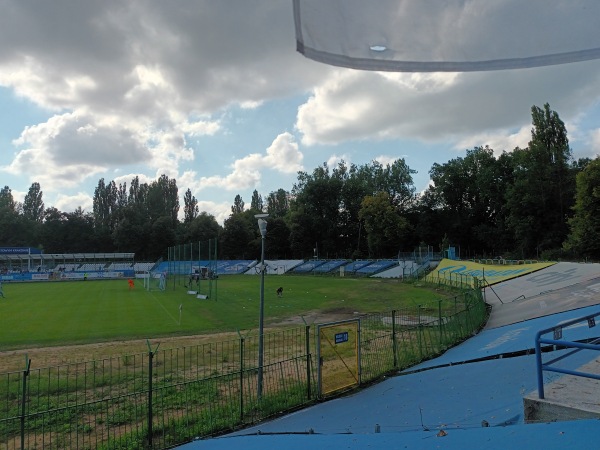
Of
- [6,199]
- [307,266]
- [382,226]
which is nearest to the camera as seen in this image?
[307,266]

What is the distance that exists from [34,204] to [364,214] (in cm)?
8452

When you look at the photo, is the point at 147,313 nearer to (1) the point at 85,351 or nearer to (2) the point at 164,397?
(1) the point at 85,351

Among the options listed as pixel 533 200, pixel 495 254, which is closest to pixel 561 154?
pixel 533 200

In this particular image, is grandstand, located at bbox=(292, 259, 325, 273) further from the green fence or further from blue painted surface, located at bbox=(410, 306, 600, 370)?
the green fence

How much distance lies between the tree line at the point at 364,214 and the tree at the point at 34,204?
0.25m

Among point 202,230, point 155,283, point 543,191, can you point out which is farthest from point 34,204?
point 543,191

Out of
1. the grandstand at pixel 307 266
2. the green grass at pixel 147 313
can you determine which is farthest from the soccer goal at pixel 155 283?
the grandstand at pixel 307 266

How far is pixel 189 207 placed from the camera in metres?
111

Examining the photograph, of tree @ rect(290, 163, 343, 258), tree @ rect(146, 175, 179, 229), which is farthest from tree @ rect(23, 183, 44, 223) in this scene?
tree @ rect(290, 163, 343, 258)

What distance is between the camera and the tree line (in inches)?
2473

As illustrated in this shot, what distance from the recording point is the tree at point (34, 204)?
110 meters

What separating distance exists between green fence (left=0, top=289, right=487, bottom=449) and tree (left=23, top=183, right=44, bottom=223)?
114107mm

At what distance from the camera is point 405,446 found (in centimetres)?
479

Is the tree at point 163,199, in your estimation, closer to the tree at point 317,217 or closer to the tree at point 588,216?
the tree at point 317,217
